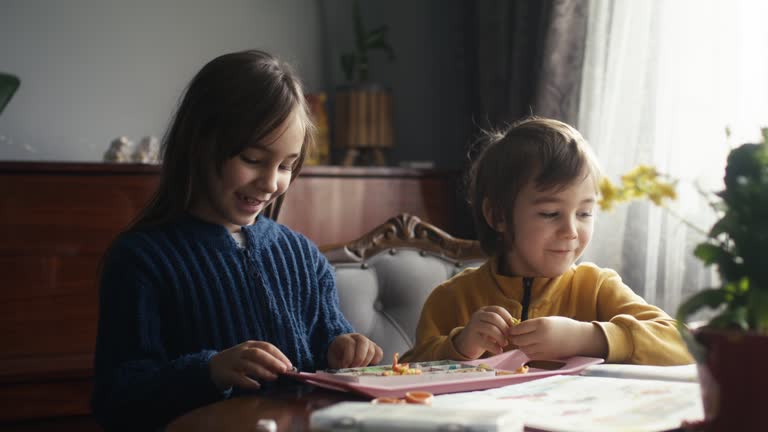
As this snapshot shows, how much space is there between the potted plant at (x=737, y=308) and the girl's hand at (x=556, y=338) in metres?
0.48

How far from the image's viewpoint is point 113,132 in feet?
10.9

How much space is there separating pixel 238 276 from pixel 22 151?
2027mm

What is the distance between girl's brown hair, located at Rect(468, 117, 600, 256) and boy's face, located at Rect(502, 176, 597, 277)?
2cm

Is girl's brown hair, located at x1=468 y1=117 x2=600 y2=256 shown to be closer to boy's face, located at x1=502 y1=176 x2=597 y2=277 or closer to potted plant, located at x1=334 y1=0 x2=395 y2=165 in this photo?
boy's face, located at x1=502 y1=176 x2=597 y2=277

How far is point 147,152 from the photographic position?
9.71 feet

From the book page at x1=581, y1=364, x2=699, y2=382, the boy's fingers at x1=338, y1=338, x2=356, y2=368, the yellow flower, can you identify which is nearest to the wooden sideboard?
the boy's fingers at x1=338, y1=338, x2=356, y2=368

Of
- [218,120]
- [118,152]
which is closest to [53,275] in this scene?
[118,152]

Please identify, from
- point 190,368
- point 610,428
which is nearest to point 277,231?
point 190,368

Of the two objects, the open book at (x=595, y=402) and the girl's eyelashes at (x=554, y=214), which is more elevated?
the girl's eyelashes at (x=554, y=214)

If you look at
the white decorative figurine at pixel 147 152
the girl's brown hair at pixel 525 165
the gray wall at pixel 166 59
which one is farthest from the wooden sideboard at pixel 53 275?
the girl's brown hair at pixel 525 165

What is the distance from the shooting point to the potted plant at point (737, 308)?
2.30 feet

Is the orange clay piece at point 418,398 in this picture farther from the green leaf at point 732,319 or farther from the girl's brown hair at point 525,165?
the girl's brown hair at point 525,165

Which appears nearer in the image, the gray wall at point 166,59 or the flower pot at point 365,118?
the gray wall at point 166,59

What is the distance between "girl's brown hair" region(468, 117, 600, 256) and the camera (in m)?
1.55
